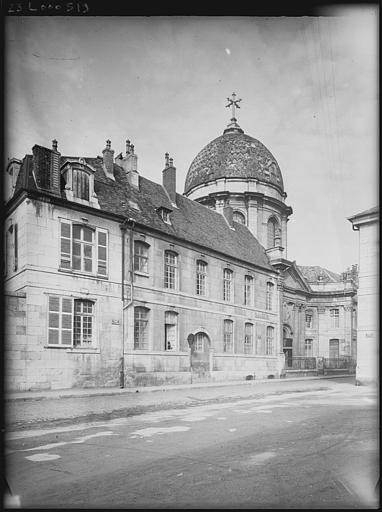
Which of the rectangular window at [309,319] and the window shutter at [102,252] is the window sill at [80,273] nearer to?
the window shutter at [102,252]

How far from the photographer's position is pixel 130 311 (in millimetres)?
15391

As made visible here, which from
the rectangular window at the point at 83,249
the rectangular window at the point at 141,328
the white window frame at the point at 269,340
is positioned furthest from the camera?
Answer: the white window frame at the point at 269,340

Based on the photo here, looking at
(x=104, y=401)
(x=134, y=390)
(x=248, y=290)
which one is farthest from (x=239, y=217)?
(x=104, y=401)

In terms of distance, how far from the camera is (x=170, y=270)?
17.5 m

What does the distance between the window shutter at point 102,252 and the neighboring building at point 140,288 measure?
36 millimetres

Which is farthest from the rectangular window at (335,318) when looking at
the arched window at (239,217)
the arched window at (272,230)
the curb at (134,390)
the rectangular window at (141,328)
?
the arched window at (239,217)

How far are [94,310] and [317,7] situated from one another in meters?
11.2

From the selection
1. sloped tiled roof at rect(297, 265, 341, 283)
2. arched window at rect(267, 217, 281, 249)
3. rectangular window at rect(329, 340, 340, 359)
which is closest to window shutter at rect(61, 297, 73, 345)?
sloped tiled roof at rect(297, 265, 341, 283)

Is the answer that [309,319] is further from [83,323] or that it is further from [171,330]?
[83,323]

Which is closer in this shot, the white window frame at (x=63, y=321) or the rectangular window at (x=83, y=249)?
the white window frame at (x=63, y=321)

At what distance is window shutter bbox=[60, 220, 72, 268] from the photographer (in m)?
12.3

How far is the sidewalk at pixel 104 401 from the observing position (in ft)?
29.7

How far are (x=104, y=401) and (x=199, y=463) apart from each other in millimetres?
6718

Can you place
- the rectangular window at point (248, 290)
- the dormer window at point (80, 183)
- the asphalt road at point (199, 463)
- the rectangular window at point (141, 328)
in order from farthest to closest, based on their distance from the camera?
the rectangular window at point (248, 290) → the rectangular window at point (141, 328) → the dormer window at point (80, 183) → the asphalt road at point (199, 463)
